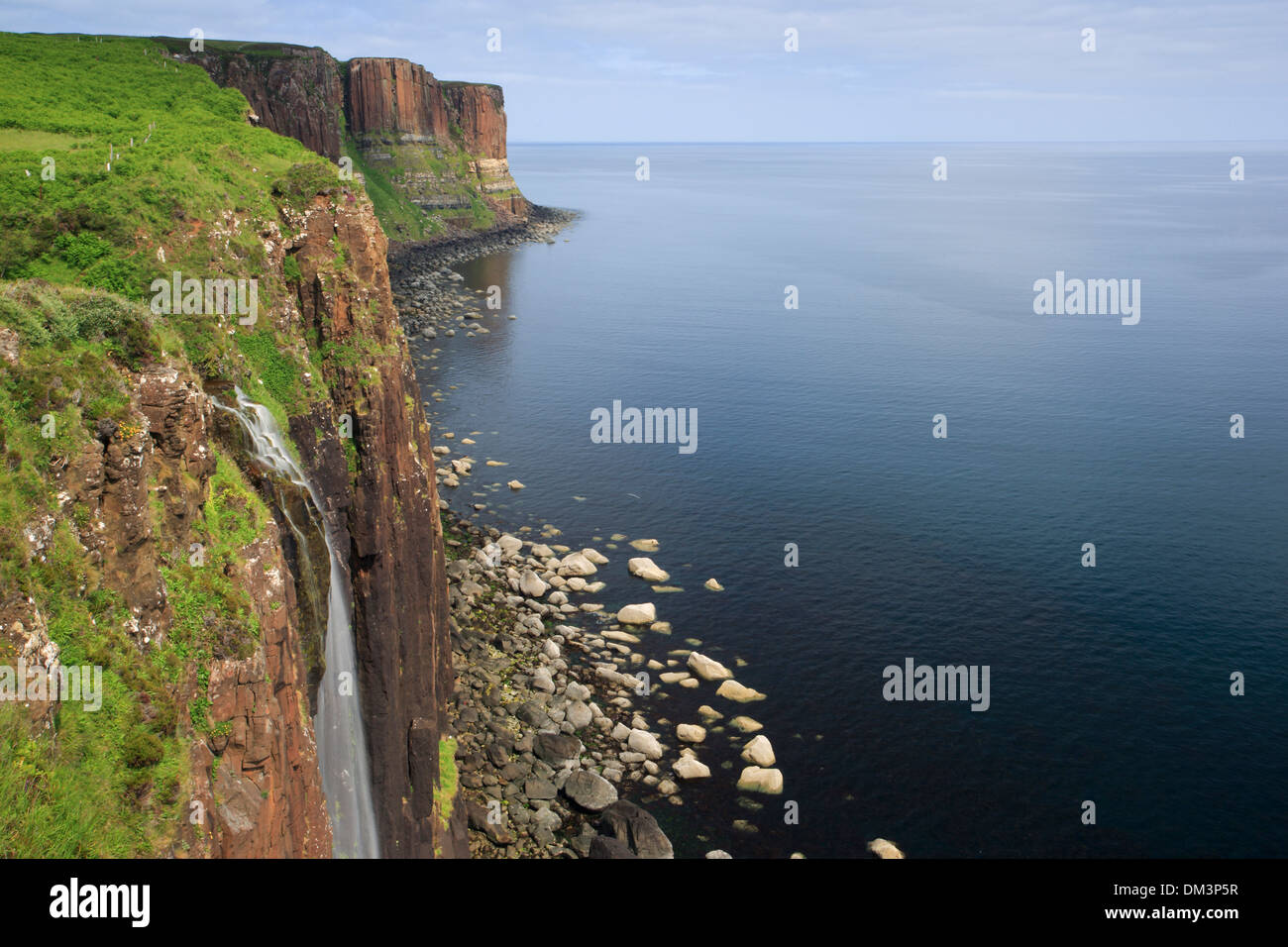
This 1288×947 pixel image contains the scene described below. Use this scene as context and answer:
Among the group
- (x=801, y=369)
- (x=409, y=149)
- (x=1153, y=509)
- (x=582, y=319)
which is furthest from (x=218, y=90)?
(x=409, y=149)

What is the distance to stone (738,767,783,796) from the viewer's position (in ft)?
138

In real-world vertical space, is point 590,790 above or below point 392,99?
below

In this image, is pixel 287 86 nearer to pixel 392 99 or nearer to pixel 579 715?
pixel 392 99

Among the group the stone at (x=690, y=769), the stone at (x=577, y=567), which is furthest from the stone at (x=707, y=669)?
the stone at (x=577, y=567)

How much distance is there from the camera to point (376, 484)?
31594mm

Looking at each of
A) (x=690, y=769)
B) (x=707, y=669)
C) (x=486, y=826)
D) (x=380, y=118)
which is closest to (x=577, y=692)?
(x=707, y=669)

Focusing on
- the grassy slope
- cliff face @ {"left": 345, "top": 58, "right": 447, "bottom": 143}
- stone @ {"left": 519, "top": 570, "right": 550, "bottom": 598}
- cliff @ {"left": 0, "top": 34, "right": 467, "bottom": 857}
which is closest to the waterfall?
cliff @ {"left": 0, "top": 34, "right": 467, "bottom": 857}

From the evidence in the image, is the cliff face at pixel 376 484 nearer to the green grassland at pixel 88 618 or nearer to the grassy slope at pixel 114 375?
the grassy slope at pixel 114 375

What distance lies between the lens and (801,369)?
4218 inches

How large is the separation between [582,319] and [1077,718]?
98090 millimetres

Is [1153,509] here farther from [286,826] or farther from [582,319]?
[582,319]

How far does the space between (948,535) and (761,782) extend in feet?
100.0

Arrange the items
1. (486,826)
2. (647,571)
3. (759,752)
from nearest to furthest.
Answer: (486,826), (759,752), (647,571)

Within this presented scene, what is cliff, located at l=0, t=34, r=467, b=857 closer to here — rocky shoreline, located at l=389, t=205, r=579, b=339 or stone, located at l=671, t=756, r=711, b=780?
stone, located at l=671, t=756, r=711, b=780
